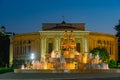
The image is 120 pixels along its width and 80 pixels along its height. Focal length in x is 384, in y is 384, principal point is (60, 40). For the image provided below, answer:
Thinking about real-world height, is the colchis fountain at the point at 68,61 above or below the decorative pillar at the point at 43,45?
below

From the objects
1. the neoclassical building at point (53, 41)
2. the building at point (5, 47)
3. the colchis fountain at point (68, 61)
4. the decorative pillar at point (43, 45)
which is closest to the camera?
the colchis fountain at point (68, 61)

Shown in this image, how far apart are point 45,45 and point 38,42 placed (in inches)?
90.9

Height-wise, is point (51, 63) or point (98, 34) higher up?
point (98, 34)

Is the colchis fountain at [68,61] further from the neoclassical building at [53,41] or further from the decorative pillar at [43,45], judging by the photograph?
the decorative pillar at [43,45]

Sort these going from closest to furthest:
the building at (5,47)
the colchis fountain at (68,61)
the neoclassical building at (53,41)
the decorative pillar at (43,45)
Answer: the colchis fountain at (68,61) → the neoclassical building at (53,41) → the decorative pillar at (43,45) → the building at (5,47)

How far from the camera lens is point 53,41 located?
260 feet

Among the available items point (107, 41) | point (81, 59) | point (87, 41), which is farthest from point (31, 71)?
point (107, 41)

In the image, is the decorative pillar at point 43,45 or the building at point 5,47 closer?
the decorative pillar at point 43,45

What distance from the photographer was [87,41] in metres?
77.6

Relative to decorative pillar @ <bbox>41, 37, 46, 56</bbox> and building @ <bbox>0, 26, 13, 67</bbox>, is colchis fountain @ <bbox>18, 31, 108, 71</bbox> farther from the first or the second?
building @ <bbox>0, 26, 13, 67</bbox>

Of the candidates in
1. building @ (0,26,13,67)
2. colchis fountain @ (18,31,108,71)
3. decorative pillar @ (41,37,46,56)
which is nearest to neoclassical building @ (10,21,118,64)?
decorative pillar @ (41,37,46,56)

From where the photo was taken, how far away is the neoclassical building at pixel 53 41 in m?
78.0

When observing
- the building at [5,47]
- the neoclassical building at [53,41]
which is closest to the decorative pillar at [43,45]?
the neoclassical building at [53,41]

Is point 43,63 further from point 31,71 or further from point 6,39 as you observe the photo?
point 6,39
